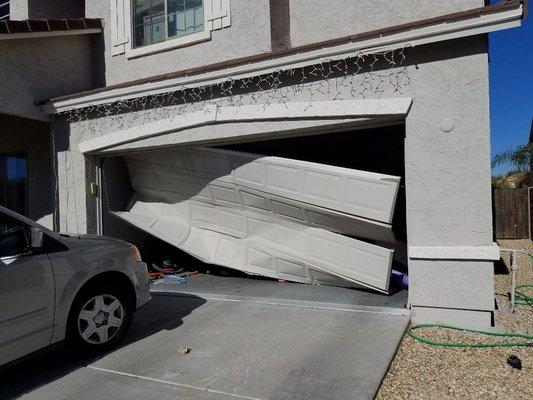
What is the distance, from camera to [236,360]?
13.3 feet

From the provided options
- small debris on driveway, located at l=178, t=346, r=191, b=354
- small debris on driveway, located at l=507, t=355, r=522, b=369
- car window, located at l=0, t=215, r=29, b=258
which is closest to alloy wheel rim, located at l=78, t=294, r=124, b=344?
small debris on driveway, located at l=178, t=346, r=191, b=354

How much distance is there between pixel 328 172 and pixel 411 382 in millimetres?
2912

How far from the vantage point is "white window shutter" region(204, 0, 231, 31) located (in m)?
6.60

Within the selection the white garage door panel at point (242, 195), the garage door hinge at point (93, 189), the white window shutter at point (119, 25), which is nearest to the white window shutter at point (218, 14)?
the white window shutter at point (119, 25)

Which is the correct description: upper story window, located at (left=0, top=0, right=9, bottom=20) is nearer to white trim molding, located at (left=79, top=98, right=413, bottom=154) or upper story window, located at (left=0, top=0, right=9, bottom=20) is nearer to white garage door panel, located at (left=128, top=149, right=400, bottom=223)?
white trim molding, located at (left=79, top=98, right=413, bottom=154)

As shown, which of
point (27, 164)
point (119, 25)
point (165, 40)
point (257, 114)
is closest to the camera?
point (257, 114)

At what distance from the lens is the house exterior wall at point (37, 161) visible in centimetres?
864

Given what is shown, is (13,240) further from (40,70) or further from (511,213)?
(511,213)

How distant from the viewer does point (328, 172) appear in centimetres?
582

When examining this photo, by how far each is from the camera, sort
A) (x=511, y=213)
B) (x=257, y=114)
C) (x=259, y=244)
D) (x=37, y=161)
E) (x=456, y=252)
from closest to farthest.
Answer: (x=456, y=252) < (x=257, y=114) < (x=259, y=244) < (x=37, y=161) < (x=511, y=213)

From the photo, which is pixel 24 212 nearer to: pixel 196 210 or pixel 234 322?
pixel 196 210

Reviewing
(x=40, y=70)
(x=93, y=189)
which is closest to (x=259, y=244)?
(x=93, y=189)

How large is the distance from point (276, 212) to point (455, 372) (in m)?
3.42

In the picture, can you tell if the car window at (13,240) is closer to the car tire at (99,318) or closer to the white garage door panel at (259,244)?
the car tire at (99,318)
